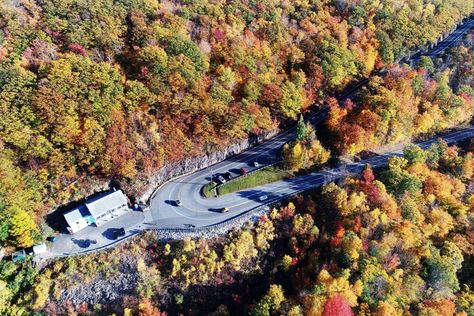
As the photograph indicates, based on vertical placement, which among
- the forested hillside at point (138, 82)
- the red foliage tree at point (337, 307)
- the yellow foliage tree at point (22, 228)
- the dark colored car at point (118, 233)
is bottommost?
the red foliage tree at point (337, 307)

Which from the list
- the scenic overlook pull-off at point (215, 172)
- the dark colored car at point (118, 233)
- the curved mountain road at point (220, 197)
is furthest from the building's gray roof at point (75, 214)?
the curved mountain road at point (220, 197)

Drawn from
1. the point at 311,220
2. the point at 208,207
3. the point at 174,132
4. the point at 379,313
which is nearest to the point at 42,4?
the point at 174,132

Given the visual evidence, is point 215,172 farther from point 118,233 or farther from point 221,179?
point 118,233

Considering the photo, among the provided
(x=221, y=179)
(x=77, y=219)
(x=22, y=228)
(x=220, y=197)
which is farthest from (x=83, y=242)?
(x=221, y=179)

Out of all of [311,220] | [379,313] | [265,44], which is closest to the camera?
[379,313]

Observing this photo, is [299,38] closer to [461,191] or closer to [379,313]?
[461,191]

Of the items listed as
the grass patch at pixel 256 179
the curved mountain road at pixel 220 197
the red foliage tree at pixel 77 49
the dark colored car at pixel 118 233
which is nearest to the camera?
the dark colored car at pixel 118 233

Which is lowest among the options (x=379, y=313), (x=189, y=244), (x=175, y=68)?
(x=379, y=313)

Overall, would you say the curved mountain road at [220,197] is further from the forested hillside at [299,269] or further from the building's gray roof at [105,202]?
the building's gray roof at [105,202]
